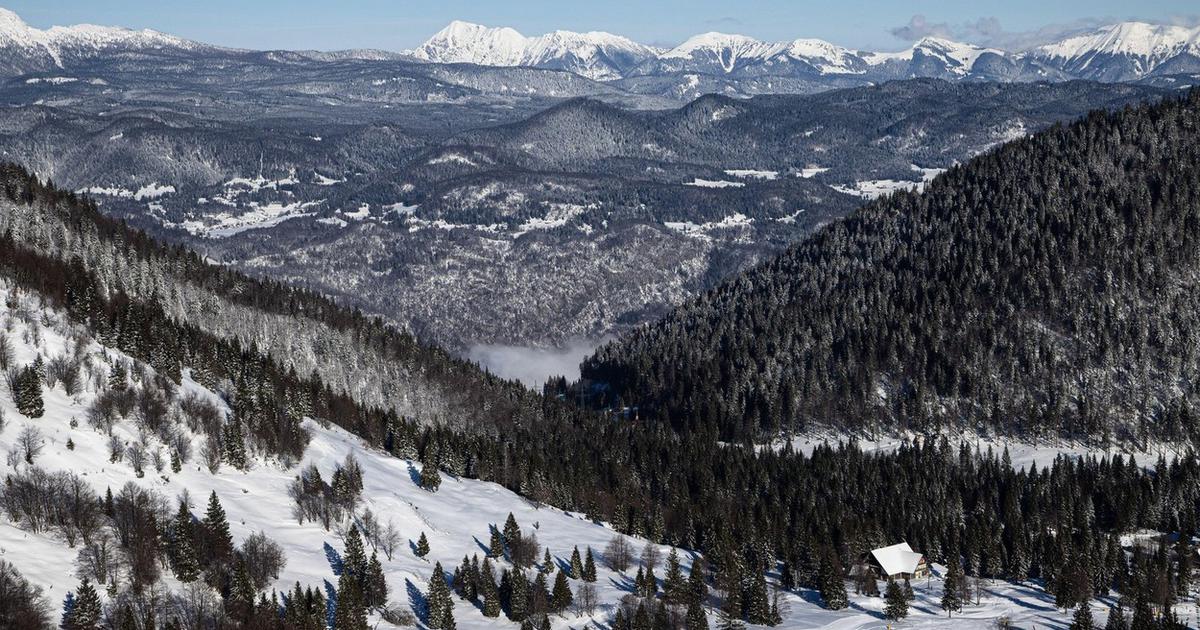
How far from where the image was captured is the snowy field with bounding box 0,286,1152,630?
12388 cm

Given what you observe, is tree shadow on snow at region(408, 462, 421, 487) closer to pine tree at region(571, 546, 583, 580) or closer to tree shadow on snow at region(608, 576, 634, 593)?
pine tree at region(571, 546, 583, 580)

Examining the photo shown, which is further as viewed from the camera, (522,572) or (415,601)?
(522,572)

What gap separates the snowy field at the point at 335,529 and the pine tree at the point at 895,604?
1179mm

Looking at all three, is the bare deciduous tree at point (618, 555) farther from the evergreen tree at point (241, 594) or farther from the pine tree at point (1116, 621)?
the pine tree at point (1116, 621)

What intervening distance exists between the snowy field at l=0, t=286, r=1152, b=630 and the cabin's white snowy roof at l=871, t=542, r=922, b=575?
12.6ft

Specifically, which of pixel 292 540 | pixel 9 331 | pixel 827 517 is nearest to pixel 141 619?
pixel 292 540

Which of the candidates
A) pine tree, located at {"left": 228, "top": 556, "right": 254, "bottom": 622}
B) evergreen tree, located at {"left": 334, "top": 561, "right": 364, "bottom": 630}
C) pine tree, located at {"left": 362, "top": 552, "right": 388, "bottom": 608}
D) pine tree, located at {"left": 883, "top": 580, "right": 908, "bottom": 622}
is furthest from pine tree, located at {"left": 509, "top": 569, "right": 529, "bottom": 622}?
pine tree, located at {"left": 883, "top": 580, "right": 908, "bottom": 622}

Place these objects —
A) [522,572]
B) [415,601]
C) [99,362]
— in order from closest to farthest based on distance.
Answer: [415,601]
[522,572]
[99,362]

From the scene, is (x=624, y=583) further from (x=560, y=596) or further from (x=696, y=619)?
(x=696, y=619)

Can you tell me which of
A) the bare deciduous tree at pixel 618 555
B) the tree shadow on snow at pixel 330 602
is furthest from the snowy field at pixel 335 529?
the bare deciduous tree at pixel 618 555

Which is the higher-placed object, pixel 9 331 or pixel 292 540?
pixel 9 331

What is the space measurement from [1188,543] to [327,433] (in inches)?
5244

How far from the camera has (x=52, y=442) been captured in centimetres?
12938

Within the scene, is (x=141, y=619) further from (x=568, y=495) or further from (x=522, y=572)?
(x=568, y=495)
